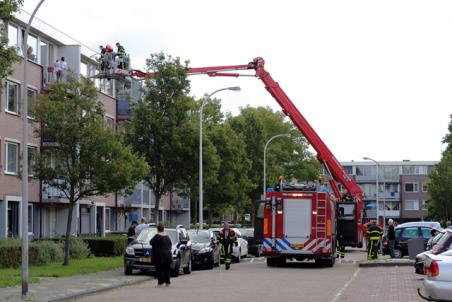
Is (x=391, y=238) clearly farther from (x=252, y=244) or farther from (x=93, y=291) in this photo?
(x=93, y=291)

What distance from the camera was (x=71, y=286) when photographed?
21562 mm

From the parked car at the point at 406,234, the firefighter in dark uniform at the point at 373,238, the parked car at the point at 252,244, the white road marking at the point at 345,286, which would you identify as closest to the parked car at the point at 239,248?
the parked car at the point at 252,244

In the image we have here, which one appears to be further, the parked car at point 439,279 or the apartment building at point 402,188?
the apartment building at point 402,188

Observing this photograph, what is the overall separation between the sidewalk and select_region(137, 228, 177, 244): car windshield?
3.82 ft

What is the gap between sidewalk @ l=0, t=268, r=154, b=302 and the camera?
734 inches

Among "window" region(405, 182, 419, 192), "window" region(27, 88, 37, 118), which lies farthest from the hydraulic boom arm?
"window" region(405, 182, 419, 192)

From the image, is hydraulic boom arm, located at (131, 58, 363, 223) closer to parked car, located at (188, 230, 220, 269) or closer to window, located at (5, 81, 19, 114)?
parked car, located at (188, 230, 220, 269)

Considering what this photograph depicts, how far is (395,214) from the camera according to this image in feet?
424

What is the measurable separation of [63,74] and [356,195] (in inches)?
614

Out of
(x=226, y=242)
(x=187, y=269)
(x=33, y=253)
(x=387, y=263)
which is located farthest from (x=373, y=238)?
(x=33, y=253)

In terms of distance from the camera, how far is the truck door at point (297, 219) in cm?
3047

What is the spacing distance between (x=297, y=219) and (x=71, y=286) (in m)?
11.2

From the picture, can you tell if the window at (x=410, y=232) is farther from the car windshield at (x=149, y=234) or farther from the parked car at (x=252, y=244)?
the car windshield at (x=149, y=234)

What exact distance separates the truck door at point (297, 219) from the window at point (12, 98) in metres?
15.9
